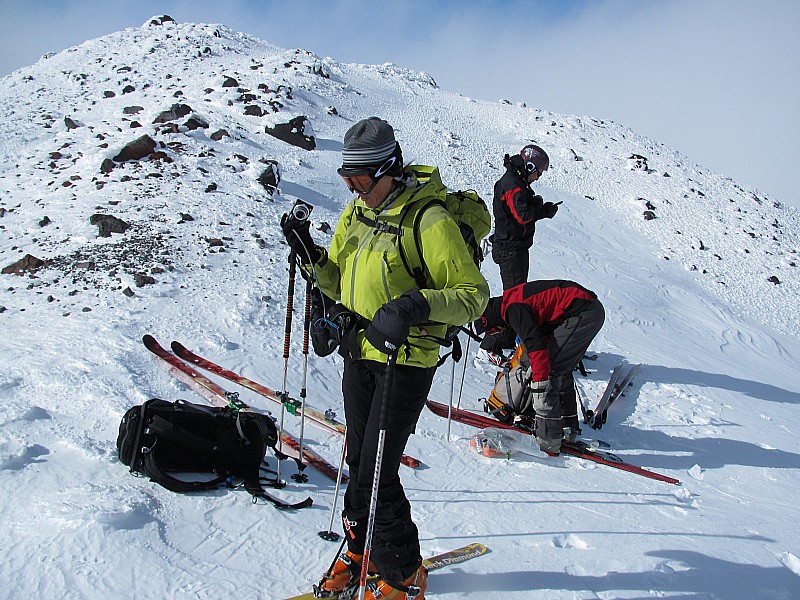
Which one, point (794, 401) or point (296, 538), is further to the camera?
point (794, 401)

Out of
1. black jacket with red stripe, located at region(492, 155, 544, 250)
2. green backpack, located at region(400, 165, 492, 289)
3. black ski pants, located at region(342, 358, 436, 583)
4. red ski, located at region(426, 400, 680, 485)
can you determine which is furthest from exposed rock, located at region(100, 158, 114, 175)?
black ski pants, located at region(342, 358, 436, 583)

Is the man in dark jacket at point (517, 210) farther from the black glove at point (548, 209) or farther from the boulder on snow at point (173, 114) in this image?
the boulder on snow at point (173, 114)

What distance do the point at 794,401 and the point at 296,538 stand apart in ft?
27.1

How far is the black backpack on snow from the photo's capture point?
12.5ft

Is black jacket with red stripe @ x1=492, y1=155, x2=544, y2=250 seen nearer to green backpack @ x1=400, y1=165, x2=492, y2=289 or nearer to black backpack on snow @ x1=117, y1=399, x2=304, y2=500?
green backpack @ x1=400, y1=165, x2=492, y2=289

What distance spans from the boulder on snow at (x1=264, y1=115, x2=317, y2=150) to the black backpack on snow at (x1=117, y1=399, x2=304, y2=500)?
1264 cm

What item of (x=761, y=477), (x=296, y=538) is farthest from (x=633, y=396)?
(x=296, y=538)

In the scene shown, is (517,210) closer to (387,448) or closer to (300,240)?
(300,240)

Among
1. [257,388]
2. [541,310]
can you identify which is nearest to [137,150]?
[257,388]

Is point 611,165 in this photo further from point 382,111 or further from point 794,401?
point 794,401

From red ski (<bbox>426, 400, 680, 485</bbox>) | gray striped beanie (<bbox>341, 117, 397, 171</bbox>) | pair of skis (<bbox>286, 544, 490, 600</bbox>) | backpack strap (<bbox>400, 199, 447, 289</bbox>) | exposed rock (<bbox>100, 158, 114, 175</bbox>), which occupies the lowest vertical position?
pair of skis (<bbox>286, 544, 490, 600</bbox>)

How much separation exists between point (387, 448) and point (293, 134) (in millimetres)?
14260

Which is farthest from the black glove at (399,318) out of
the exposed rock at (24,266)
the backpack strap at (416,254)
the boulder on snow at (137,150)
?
the boulder on snow at (137,150)

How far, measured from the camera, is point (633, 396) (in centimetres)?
759
